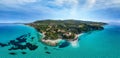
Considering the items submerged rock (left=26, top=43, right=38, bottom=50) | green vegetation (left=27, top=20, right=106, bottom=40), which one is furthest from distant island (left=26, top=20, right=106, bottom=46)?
submerged rock (left=26, top=43, right=38, bottom=50)

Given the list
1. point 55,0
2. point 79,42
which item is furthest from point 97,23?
point 55,0

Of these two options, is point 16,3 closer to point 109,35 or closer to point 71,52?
point 71,52

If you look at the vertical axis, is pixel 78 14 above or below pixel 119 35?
above

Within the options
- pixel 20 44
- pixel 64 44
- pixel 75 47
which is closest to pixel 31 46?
pixel 20 44

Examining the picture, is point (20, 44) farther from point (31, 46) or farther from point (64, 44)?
point (64, 44)

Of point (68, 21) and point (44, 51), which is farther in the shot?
point (68, 21)

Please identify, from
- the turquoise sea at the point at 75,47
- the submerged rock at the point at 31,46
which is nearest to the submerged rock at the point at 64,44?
the turquoise sea at the point at 75,47
